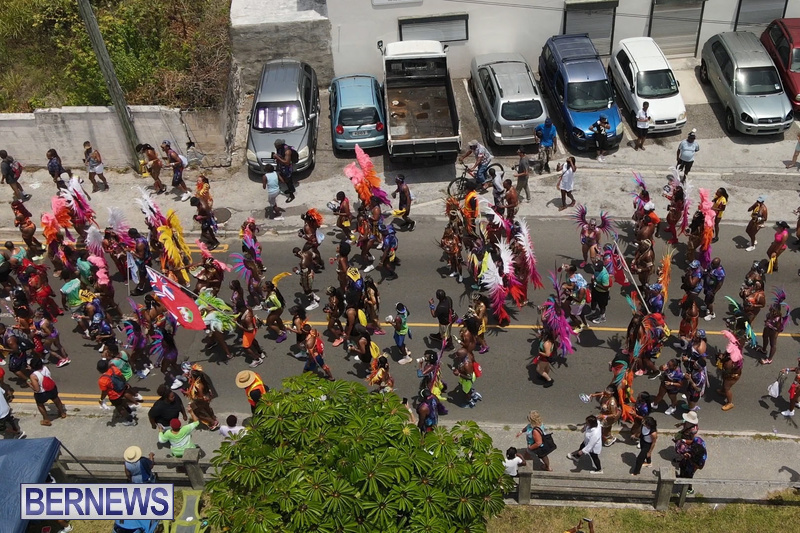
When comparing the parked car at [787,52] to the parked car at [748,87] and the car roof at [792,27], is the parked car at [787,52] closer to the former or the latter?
the car roof at [792,27]

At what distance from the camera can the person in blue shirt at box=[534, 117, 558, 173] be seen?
68.0 ft

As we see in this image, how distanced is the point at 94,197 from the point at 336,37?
8.74 m

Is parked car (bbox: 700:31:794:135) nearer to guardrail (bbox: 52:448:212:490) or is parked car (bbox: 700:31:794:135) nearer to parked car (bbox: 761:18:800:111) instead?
parked car (bbox: 761:18:800:111)

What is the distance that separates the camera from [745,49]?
22984 millimetres

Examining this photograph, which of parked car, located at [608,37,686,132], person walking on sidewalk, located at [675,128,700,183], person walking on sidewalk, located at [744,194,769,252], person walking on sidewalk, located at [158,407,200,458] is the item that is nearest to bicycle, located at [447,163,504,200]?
person walking on sidewalk, located at [675,128,700,183]

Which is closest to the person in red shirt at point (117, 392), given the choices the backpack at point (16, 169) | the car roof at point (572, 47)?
the backpack at point (16, 169)

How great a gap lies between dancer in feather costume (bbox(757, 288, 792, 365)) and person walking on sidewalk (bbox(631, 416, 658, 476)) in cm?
350

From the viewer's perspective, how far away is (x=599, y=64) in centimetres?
2275

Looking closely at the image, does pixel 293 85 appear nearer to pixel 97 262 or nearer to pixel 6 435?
pixel 97 262

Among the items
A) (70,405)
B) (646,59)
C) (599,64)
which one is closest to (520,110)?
(599,64)

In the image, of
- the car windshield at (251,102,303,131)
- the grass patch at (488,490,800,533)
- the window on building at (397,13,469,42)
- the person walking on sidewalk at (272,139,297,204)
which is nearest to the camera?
the grass patch at (488,490,800,533)

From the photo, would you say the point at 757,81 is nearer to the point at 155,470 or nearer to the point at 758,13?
the point at 758,13

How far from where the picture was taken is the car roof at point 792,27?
75.7 ft

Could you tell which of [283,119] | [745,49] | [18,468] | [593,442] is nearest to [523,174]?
[283,119]
